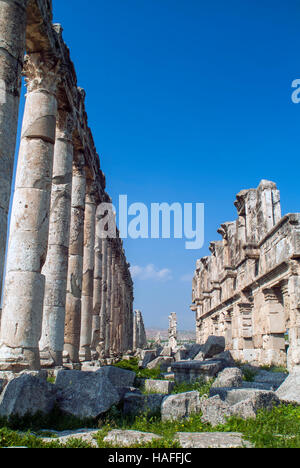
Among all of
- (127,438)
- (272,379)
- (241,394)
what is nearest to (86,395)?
(127,438)

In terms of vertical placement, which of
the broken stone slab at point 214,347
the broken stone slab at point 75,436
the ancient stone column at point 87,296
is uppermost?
the ancient stone column at point 87,296

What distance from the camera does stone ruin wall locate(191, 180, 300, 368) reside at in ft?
40.0

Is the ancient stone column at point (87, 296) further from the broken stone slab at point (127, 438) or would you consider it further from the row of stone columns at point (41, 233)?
the broken stone slab at point (127, 438)

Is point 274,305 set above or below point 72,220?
below

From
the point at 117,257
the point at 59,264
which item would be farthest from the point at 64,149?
the point at 117,257

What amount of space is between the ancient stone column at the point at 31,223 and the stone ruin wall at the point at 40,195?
19 millimetres

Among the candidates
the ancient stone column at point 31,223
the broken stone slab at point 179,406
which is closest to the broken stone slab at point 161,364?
the ancient stone column at point 31,223

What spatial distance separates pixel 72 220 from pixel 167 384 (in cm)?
687

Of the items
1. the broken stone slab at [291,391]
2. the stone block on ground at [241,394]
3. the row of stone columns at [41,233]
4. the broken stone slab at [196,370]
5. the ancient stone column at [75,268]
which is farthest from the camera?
the ancient stone column at [75,268]

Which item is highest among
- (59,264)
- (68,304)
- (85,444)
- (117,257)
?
(117,257)

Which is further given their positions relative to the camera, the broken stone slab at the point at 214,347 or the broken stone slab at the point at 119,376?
the broken stone slab at the point at 214,347

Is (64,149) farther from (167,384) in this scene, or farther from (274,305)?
(274,305)

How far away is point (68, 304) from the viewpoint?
12.3 metres

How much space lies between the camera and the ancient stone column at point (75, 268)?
12.1 m
